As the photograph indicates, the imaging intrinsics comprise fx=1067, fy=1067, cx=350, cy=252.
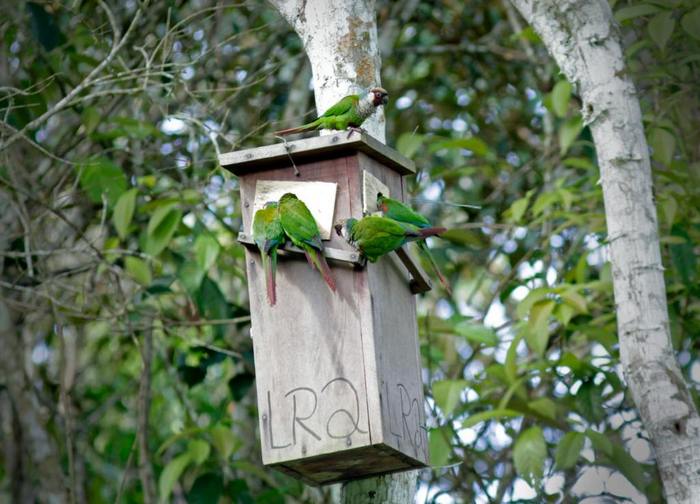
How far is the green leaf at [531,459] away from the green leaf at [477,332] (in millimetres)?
580

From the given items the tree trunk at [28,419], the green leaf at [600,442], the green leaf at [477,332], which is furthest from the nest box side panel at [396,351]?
the tree trunk at [28,419]

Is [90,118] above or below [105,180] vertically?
above

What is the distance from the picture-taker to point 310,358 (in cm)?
387

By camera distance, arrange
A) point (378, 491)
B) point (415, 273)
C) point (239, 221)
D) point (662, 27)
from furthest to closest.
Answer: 1. point (239, 221)
2. point (662, 27)
3. point (415, 273)
4. point (378, 491)

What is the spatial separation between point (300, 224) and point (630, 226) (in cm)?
134

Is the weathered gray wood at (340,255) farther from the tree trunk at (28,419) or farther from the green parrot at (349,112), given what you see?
the tree trunk at (28,419)

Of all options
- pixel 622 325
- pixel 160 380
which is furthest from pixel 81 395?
pixel 622 325

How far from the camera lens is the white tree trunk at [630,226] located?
394 centimetres

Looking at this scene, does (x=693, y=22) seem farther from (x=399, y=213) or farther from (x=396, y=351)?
(x=396, y=351)

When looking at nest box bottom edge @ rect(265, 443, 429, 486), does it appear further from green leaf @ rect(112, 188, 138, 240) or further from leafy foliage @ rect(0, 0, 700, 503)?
green leaf @ rect(112, 188, 138, 240)

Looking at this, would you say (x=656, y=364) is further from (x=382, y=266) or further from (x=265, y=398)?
(x=265, y=398)

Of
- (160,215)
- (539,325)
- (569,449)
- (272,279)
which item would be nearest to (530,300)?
(539,325)

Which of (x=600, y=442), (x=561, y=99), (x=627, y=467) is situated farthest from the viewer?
(x=561, y=99)

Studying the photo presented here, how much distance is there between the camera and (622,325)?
413 centimetres
